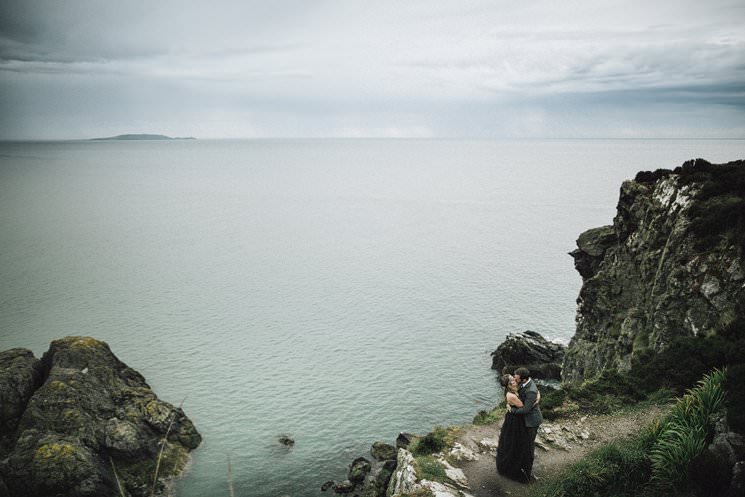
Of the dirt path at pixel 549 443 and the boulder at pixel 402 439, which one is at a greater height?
the dirt path at pixel 549 443

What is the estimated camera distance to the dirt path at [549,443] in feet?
51.4

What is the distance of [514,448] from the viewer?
15.2m

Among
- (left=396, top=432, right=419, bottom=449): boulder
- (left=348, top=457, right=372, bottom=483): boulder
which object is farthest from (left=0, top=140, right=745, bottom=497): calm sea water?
(left=396, top=432, right=419, bottom=449): boulder

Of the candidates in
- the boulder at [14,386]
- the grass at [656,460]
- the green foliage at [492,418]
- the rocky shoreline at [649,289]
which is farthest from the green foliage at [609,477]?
the boulder at [14,386]

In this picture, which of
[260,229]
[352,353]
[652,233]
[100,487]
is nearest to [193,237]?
[260,229]

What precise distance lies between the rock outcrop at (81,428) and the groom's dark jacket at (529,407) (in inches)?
629

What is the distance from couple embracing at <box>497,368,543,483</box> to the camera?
14.5 meters

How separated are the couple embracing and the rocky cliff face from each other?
10.0 metres

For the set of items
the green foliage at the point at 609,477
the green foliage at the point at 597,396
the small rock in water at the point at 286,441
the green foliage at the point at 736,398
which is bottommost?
the small rock in water at the point at 286,441

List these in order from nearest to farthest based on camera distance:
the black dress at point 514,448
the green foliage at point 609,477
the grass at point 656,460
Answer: the grass at point 656,460 < the green foliage at point 609,477 < the black dress at point 514,448

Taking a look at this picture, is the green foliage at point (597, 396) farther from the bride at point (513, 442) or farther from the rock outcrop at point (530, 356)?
the rock outcrop at point (530, 356)

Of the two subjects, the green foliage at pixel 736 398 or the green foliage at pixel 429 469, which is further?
the green foliage at pixel 429 469

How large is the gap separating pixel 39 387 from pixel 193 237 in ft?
201

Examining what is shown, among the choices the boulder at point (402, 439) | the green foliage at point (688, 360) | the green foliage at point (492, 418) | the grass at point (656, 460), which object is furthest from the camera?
the boulder at point (402, 439)
